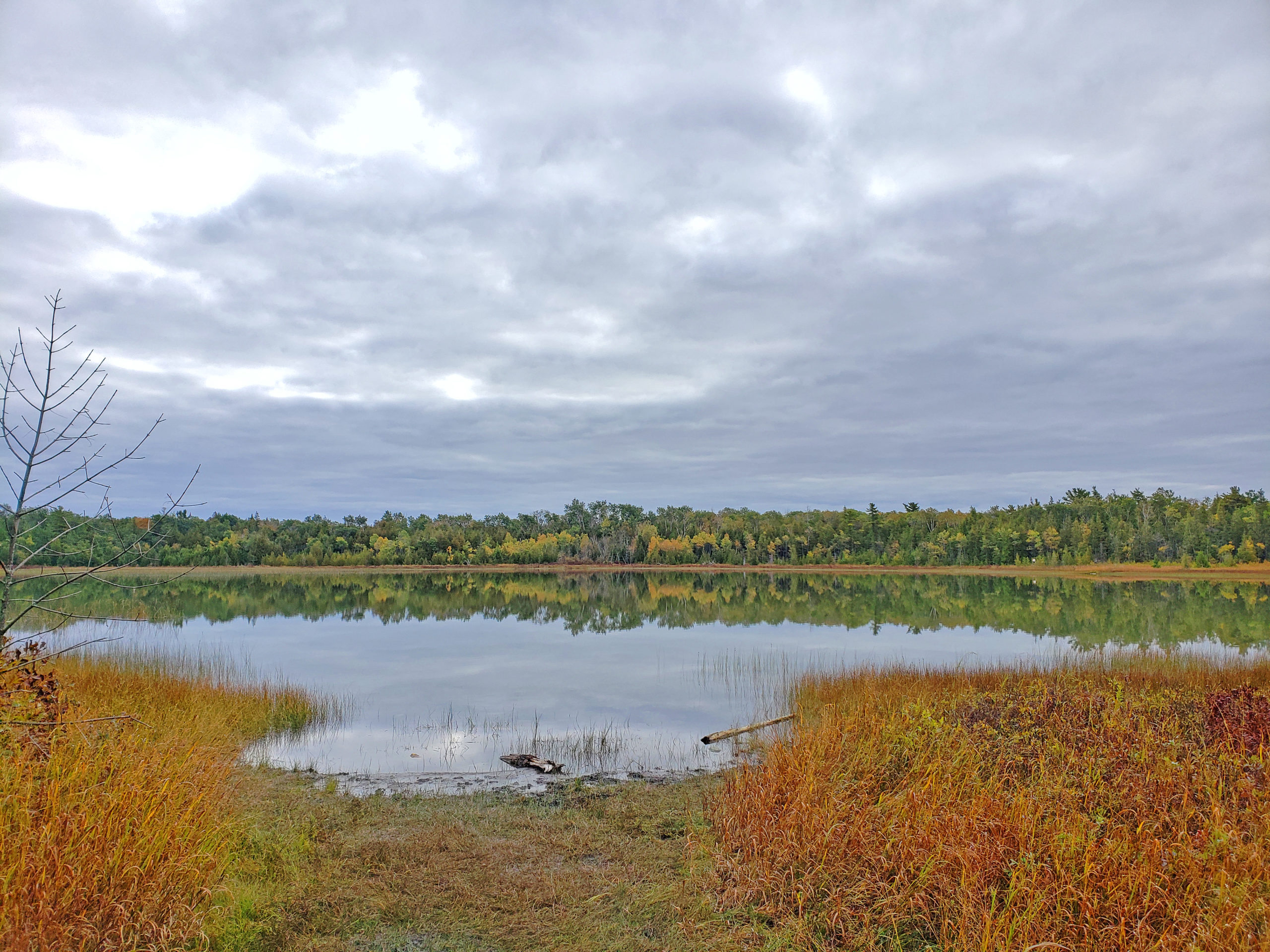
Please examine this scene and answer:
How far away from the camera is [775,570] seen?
11450cm

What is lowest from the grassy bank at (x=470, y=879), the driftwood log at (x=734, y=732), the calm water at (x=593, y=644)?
the calm water at (x=593, y=644)

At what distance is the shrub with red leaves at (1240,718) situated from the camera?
27.2ft

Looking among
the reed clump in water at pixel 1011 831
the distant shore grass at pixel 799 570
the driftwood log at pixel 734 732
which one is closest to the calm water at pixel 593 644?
the driftwood log at pixel 734 732

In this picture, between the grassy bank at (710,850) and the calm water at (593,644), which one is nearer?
the grassy bank at (710,850)

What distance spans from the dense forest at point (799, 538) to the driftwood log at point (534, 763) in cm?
10383

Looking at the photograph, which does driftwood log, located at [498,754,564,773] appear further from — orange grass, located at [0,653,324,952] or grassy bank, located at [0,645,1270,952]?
orange grass, located at [0,653,324,952]

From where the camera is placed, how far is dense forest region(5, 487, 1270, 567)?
10675 centimetres

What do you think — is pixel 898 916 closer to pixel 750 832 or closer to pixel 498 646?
pixel 750 832

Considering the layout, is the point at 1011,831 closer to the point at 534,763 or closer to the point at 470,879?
the point at 470,879

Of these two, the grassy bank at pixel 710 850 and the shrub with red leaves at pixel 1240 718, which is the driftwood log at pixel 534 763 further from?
the shrub with red leaves at pixel 1240 718

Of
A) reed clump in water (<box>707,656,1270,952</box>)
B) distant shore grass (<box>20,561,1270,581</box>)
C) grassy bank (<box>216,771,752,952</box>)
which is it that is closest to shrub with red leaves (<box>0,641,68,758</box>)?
grassy bank (<box>216,771,752,952</box>)

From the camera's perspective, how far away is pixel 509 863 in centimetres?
711

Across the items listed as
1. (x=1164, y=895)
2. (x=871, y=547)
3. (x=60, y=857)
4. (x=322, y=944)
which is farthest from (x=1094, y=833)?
(x=871, y=547)

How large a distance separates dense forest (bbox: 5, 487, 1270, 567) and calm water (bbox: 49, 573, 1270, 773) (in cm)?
4863
